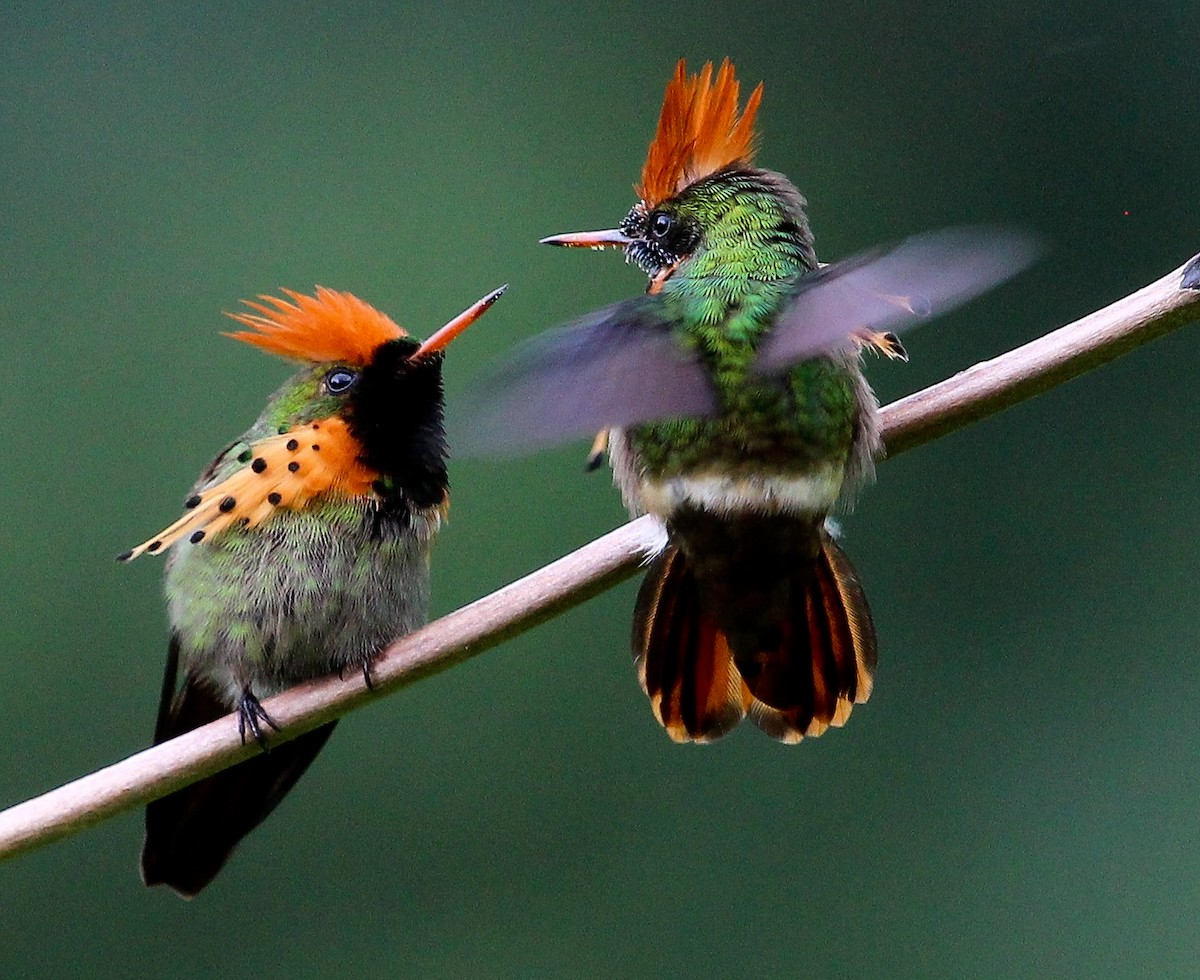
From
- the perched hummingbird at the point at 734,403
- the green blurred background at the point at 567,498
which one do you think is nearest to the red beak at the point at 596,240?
the perched hummingbird at the point at 734,403

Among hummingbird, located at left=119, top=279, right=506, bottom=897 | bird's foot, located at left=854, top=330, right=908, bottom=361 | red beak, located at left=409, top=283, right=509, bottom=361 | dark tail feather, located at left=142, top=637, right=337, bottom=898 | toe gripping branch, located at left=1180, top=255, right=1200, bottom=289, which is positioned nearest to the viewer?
toe gripping branch, located at left=1180, top=255, right=1200, bottom=289

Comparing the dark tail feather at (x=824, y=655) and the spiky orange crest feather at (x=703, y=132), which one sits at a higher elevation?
the spiky orange crest feather at (x=703, y=132)

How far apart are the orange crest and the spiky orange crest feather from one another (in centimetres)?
61

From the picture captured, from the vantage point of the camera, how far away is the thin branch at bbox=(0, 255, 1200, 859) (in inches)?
70.9

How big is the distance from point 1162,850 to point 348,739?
6.43 ft

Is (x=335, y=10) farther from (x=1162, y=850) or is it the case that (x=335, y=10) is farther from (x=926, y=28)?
(x=1162, y=850)

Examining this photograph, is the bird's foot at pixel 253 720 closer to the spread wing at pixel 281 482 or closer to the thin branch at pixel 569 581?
the thin branch at pixel 569 581

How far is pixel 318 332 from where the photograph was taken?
2.50 meters

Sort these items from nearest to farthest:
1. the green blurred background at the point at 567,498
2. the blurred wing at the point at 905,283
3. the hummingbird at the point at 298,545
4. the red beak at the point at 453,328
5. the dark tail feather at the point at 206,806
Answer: the blurred wing at the point at 905,283 → the red beak at the point at 453,328 → the hummingbird at the point at 298,545 → the dark tail feather at the point at 206,806 → the green blurred background at the point at 567,498

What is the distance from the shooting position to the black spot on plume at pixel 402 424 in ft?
8.00

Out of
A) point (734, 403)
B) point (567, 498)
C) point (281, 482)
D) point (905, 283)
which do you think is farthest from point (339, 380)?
point (567, 498)

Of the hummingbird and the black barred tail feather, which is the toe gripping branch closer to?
the black barred tail feather

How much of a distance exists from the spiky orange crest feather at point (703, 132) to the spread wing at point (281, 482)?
0.65 m

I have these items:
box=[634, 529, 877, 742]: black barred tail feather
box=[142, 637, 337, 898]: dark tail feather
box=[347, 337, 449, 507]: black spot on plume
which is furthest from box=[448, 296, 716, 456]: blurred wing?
box=[142, 637, 337, 898]: dark tail feather
